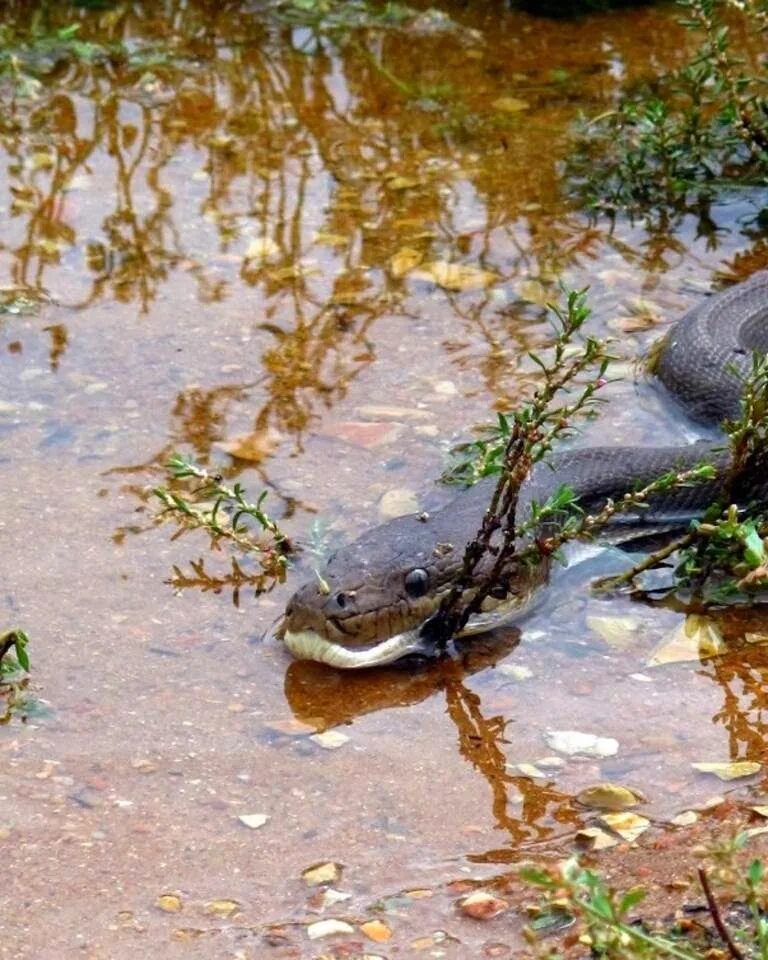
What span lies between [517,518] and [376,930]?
1865mm

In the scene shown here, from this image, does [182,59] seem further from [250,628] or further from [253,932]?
[253,932]

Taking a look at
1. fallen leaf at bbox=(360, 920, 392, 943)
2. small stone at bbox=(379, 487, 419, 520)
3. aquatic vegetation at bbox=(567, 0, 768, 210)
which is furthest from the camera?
aquatic vegetation at bbox=(567, 0, 768, 210)

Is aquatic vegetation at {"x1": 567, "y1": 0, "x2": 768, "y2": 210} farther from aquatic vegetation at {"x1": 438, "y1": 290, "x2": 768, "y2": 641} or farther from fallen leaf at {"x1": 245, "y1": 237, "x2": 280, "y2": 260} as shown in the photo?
aquatic vegetation at {"x1": 438, "y1": 290, "x2": 768, "y2": 641}

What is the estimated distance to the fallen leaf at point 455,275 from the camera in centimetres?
704

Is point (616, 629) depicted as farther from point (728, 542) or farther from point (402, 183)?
point (402, 183)

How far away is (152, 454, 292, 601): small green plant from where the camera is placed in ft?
16.1

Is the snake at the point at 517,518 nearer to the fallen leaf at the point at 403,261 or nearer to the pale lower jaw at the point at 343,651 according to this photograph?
the pale lower jaw at the point at 343,651

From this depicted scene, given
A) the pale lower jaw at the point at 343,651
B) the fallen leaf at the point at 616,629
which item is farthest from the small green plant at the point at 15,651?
the fallen leaf at the point at 616,629

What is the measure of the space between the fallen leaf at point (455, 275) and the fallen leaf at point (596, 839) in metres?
3.34

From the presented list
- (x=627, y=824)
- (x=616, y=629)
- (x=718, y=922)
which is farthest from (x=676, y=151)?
(x=718, y=922)

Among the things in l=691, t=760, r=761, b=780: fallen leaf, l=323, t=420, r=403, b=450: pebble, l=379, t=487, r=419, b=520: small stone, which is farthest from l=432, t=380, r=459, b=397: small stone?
l=691, t=760, r=761, b=780: fallen leaf

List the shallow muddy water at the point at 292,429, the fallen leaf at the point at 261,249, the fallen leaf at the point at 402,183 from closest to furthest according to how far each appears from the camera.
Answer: the shallow muddy water at the point at 292,429 < the fallen leaf at the point at 261,249 < the fallen leaf at the point at 402,183

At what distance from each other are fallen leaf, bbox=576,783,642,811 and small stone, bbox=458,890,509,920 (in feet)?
1.48

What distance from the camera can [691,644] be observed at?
4891mm
